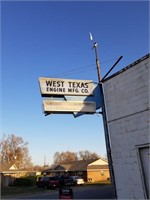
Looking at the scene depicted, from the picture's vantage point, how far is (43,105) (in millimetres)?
12102

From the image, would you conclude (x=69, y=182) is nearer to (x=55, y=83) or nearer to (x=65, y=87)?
(x=65, y=87)

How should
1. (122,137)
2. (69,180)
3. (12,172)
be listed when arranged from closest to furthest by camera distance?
(122,137)
(69,180)
(12,172)

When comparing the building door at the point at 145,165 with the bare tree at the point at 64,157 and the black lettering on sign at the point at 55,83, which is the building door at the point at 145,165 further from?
the bare tree at the point at 64,157

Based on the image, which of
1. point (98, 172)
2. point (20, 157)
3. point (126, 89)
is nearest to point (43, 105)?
point (126, 89)

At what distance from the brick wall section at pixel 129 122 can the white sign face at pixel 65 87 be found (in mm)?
1148

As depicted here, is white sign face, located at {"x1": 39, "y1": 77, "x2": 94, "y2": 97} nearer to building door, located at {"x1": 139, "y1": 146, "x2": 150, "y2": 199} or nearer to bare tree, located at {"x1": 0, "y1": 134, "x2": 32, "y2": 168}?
building door, located at {"x1": 139, "y1": 146, "x2": 150, "y2": 199}

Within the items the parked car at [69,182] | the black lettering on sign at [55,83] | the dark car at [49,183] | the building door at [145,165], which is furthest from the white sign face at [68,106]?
the parked car at [69,182]

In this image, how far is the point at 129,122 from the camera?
37.1ft

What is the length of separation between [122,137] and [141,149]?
1051 millimetres

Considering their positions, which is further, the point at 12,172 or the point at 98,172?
the point at 98,172

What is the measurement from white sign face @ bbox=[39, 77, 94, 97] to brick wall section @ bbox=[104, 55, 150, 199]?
115 centimetres

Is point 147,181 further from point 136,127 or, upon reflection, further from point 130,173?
point 136,127

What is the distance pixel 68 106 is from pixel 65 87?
0.89 metres

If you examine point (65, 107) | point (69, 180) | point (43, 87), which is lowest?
point (69, 180)
